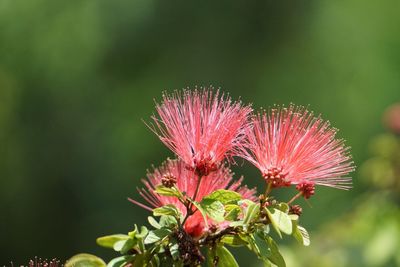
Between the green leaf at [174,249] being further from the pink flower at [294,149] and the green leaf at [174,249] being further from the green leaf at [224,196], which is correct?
the pink flower at [294,149]

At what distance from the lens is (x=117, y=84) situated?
48.0 feet

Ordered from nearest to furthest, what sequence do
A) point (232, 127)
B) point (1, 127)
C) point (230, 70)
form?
point (232, 127)
point (230, 70)
point (1, 127)

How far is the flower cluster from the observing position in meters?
2.06

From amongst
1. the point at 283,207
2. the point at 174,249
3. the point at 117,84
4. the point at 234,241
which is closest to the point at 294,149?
the point at 283,207

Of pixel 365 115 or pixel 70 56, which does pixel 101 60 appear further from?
pixel 365 115

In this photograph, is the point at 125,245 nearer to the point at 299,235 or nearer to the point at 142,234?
the point at 142,234

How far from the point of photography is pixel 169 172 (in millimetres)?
Answer: 2209

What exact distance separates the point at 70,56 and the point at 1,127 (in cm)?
150

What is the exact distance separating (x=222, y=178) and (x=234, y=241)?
194mm

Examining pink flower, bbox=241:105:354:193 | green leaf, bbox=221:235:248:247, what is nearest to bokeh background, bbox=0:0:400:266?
pink flower, bbox=241:105:354:193

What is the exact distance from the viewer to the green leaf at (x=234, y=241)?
209 cm

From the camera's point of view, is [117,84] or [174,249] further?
[117,84]

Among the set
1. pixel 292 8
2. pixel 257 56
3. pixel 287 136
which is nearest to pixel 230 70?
pixel 257 56

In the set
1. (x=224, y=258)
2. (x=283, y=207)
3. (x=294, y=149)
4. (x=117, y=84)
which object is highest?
(x=294, y=149)
